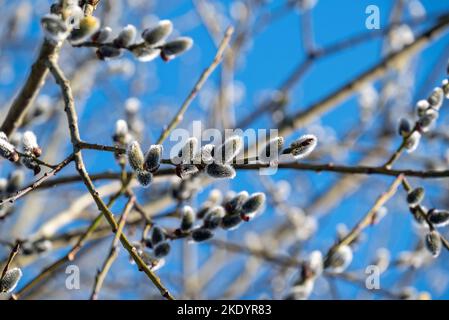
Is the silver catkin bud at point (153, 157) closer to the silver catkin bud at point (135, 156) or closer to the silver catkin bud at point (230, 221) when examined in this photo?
the silver catkin bud at point (135, 156)

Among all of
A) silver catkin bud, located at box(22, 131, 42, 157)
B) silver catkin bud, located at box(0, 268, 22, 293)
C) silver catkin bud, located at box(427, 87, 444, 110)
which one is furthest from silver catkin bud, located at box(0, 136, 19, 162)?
silver catkin bud, located at box(427, 87, 444, 110)

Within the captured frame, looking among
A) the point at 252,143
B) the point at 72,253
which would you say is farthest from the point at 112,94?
the point at 72,253

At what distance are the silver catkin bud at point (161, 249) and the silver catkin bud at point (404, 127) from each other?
2.97 ft

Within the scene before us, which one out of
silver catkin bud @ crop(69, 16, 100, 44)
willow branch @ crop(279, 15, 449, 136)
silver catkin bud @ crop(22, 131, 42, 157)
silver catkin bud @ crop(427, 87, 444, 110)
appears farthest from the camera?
willow branch @ crop(279, 15, 449, 136)

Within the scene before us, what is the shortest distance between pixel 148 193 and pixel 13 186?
4.75 ft

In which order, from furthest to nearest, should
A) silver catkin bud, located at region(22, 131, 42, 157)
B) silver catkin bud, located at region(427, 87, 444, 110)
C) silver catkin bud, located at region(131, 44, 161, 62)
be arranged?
silver catkin bud, located at region(427, 87, 444, 110) < silver catkin bud, located at region(131, 44, 161, 62) < silver catkin bud, located at region(22, 131, 42, 157)

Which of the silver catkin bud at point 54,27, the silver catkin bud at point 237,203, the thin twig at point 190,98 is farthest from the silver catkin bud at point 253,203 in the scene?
the silver catkin bud at point 54,27

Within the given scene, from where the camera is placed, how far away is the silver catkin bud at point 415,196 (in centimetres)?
174

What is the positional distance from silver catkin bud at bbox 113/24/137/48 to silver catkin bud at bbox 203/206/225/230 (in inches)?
23.7

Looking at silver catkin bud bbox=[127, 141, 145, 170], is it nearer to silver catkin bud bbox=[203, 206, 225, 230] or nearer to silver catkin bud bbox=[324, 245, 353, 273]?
silver catkin bud bbox=[203, 206, 225, 230]

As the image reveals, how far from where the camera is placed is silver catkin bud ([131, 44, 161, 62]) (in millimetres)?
1688

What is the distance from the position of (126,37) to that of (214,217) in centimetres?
64

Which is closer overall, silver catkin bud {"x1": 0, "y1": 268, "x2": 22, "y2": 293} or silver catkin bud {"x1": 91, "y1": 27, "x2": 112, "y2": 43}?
silver catkin bud {"x1": 0, "y1": 268, "x2": 22, "y2": 293}
